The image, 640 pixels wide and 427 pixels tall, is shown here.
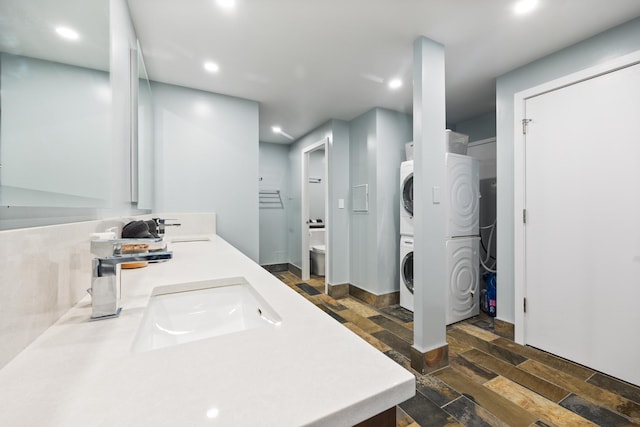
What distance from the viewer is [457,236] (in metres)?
2.71

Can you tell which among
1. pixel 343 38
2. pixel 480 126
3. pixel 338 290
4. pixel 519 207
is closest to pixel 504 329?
pixel 519 207

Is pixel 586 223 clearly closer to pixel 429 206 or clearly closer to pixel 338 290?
pixel 429 206

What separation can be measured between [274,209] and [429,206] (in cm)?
347

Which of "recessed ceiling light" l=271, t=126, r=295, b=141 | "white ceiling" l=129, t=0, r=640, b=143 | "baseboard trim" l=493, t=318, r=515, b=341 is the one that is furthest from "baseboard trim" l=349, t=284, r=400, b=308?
"recessed ceiling light" l=271, t=126, r=295, b=141

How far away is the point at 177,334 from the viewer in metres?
0.83

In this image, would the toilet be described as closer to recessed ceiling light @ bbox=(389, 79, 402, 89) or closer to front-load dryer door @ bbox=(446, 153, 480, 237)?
front-load dryer door @ bbox=(446, 153, 480, 237)

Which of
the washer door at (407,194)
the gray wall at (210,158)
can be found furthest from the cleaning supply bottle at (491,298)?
the gray wall at (210,158)

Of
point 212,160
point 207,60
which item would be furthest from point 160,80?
point 212,160

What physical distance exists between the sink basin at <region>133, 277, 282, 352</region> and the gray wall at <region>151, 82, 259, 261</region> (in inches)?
76.7

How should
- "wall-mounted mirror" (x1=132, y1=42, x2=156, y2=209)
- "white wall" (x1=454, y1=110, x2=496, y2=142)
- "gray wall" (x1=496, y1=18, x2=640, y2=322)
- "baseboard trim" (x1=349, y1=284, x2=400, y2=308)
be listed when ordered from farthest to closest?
"white wall" (x1=454, y1=110, x2=496, y2=142), "baseboard trim" (x1=349, y1=284, x2=400, y2=308), "gray wall" (x1=496, y1=18, x2=640, y2=322), "wall-mounted mirror" (x1=132, y1=42, x2=156, y2=209)

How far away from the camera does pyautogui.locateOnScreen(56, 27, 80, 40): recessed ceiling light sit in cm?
66

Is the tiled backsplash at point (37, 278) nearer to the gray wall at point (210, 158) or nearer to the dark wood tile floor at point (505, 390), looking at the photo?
the dark wood tile floor at point (505, 390)

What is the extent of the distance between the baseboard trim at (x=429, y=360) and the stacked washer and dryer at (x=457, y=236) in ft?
2.52

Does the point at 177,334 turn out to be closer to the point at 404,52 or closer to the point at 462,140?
the point at 404,52
